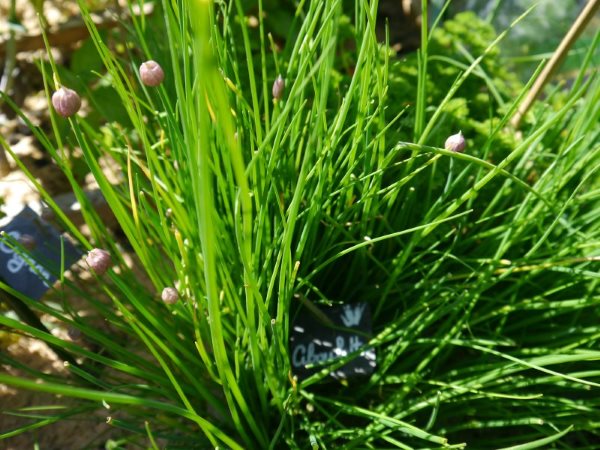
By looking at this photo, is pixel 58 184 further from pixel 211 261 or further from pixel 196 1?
pixel 196 1

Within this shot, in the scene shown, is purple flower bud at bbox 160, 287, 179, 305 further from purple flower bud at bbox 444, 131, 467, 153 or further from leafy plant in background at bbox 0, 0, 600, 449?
purple flower bud at bbox 444, 131, 467, 153

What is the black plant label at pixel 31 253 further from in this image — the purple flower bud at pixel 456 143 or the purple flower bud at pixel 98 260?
the purple flower bud at pixel 456 143

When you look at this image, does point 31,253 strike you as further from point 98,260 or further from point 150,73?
point 150,73

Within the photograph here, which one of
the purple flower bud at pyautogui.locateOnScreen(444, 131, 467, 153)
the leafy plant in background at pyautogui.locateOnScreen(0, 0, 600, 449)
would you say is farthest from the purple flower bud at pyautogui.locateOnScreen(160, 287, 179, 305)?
the purple flower bud at pyautogui.locateOnScreen(444, 131, 467, 153)

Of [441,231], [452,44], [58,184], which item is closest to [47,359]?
[58,184]

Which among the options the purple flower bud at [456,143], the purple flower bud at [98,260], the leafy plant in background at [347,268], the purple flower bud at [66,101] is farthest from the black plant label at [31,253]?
the purple flower bud at [456,143]

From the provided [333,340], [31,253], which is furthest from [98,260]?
[333,340]
